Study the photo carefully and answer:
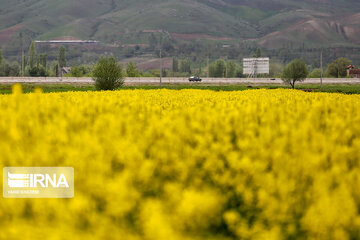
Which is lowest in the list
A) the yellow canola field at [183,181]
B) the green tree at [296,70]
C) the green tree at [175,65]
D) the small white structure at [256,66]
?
the yellow canola field at [183,181]

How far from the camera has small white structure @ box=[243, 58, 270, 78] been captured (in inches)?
3632

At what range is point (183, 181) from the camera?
493 centimetres

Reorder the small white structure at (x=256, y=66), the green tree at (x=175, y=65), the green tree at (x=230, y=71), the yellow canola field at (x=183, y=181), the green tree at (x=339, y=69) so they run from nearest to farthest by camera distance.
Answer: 1. the yellow canola field at (x=183, y=181)
2. the small white structure at (x=256, y=66)
3. the green tree at (x=339, y=69)
4. the green tree at (x=230, y=71)
5. the green tree at (x=175, y=65)

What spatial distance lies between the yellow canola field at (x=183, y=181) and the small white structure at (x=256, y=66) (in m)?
87.2

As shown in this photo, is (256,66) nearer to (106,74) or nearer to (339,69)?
(106,74)

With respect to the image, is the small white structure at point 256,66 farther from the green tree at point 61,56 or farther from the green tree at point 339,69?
the green tree at point 61,56

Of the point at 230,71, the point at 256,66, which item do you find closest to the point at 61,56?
the point at 230,71

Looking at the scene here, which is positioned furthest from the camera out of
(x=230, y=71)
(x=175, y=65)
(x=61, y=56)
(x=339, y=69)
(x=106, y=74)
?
(x=175, y=65)

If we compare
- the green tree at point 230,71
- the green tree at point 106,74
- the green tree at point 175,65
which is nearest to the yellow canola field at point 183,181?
the green tree at point 106,74

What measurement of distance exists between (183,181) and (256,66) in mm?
90924

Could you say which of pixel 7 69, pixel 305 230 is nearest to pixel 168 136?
pixel 305 230

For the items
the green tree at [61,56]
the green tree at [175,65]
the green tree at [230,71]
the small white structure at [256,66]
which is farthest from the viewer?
the green tree at [175,65]

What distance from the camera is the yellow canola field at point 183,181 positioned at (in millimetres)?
3654

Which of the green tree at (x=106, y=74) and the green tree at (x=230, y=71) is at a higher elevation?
the green tree at (x=230, y=71)
